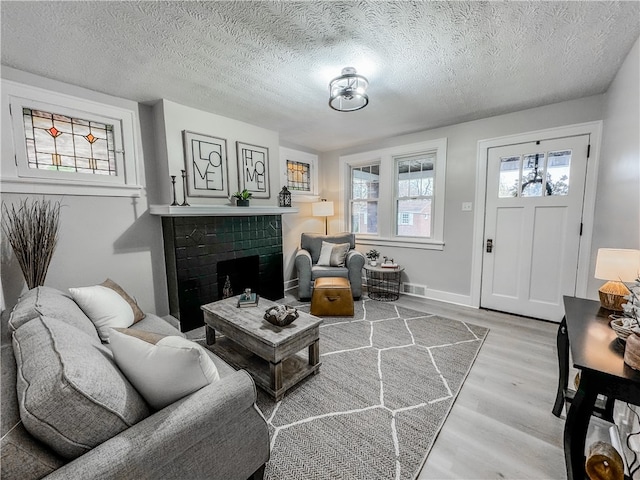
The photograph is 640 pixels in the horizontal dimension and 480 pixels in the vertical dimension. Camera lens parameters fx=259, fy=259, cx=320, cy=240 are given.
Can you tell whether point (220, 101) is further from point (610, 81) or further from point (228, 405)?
point (610, 81)

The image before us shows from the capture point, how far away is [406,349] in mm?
2385

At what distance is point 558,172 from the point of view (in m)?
2.80

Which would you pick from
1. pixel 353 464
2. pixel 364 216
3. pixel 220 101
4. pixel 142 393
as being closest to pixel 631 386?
pixel 353 464

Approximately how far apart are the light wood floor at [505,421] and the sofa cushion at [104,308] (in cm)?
204

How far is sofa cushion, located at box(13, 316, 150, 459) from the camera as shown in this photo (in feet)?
2.27

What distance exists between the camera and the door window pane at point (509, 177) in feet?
9.92

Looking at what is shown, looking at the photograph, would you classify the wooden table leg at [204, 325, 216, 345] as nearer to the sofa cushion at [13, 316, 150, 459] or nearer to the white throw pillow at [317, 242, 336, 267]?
the sofa cushion at [13, 316, 150, 459]

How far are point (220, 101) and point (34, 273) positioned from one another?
7.18ft

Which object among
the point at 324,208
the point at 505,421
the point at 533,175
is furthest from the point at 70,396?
the point at 533,175

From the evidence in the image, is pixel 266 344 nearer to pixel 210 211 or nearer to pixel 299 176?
pixel 210 211

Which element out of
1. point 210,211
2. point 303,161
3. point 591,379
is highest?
point 303,161

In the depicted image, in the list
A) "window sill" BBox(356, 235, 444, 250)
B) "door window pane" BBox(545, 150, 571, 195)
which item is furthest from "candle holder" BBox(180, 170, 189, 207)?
"door window pane" BBox(545, 150, 571, 195)

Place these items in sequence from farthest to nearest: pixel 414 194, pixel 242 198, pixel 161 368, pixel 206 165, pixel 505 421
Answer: pixel 414 194 < pixel 242 198 < pixel 206 165 < pixel 505 421 < pixel 161 368

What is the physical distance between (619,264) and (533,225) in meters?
1.79
